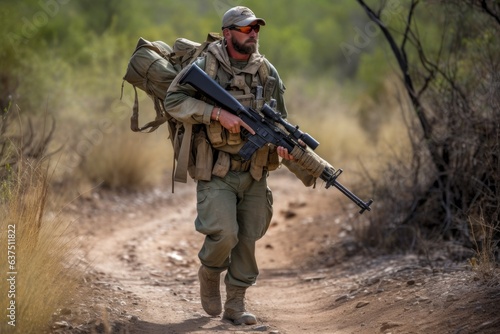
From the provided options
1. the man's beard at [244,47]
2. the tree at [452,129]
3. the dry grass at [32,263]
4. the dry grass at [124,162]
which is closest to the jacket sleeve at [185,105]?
the man's beard at [244,47]

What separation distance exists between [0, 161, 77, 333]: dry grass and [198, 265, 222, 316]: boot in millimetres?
847

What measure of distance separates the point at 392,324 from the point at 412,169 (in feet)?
9.62

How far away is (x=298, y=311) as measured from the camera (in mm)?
5793

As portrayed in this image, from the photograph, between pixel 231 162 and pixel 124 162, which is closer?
pixel 231 162

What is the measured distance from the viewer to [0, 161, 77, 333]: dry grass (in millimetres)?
4062

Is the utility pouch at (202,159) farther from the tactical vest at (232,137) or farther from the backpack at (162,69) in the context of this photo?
the backpack at (162,69)

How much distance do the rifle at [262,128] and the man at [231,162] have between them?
64 millimetres

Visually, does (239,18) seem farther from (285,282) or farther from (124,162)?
(124,162)

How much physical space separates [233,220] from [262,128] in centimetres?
62

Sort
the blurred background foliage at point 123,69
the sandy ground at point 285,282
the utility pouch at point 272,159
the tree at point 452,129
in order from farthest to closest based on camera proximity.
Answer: the blurred background foliage at point 123,69, the tree at point 452,129, the utility pouch at point 272,159, the sandy ground at point 285,282

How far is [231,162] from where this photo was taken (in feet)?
16.5

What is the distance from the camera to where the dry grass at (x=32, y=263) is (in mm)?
4062

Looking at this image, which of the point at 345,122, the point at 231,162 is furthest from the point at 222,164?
the point at 345,122

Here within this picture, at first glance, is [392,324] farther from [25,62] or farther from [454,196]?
[25,62]
